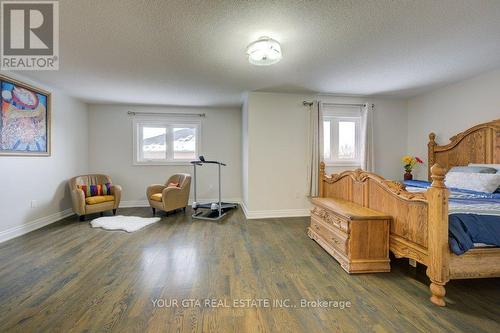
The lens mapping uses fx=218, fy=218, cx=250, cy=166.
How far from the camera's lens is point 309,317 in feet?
5.22

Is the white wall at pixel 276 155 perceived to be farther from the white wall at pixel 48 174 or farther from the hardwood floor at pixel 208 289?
the white wall at pixel 48 174

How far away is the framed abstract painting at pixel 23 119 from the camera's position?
305 cm

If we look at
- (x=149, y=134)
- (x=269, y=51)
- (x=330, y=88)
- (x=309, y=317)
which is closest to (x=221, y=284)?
(x=309, y=317)

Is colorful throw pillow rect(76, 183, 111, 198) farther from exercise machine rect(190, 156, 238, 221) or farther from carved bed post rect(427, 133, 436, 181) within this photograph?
carved bed post rect(427, 133, 436, 181)

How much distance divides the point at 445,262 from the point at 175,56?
3.37 m

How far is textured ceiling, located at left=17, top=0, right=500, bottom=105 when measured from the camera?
6.05 feet

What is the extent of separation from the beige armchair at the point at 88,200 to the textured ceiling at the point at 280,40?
1.76m

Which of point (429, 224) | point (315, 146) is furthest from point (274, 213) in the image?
point (429, 224)

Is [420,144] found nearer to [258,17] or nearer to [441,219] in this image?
[441,219]

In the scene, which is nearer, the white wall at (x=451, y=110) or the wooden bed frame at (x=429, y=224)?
the wooden bed frame at (x=429, y=224)

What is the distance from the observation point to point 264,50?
226cm

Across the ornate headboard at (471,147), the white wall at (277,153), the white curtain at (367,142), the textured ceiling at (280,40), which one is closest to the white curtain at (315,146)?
the white wall at (277,153)

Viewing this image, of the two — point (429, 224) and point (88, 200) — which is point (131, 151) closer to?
point (88, 200)

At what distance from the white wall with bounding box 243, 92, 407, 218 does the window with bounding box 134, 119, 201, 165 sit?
1816 mm
